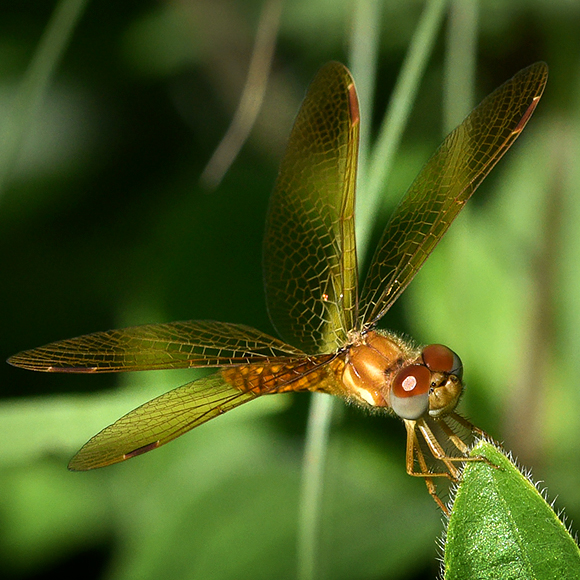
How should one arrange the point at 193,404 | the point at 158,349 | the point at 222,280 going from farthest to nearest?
1. the point at 222,280
2. the point at 158,349
3. the point at 193,404

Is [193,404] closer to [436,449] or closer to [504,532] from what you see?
[436,449]

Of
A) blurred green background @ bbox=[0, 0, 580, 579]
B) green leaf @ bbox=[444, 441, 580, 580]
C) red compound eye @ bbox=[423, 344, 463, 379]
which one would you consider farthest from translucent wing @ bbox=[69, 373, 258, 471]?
green leaf @ bbox=[444, 441, 580, 580]

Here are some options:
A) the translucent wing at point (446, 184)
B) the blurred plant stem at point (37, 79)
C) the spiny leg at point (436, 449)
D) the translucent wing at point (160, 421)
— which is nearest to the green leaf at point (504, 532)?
the spiny leg at point (436, 449)

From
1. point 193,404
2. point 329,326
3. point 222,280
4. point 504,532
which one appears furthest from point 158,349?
point 504,532

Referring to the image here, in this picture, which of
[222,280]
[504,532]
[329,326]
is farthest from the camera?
[222,280]

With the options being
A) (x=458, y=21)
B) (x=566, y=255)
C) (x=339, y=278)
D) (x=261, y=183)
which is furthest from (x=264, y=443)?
(x=458, y=21)

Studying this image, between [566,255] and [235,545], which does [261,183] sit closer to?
[566,255]
